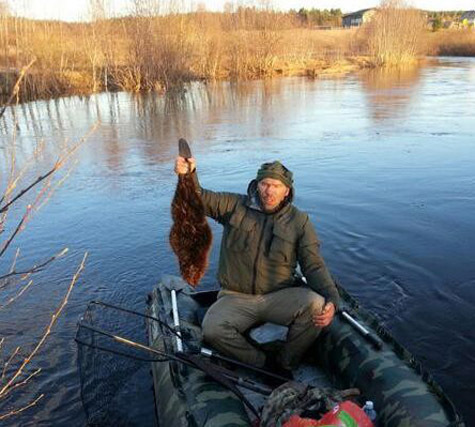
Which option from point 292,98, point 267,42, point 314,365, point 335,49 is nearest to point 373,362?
point 314,365

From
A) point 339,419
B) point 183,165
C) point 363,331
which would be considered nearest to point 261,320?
point 363,331

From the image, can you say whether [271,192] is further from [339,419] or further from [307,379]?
[339,419]

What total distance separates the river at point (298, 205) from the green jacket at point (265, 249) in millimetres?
1438

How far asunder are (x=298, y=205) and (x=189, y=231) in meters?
5.14

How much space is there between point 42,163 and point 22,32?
1158cm

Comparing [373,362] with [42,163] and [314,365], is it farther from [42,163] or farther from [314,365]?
[42,163]

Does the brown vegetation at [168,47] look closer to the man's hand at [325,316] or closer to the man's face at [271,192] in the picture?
the man's face at [271,192]

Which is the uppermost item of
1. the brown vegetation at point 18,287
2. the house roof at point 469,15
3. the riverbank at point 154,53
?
the house roof at point 469,15

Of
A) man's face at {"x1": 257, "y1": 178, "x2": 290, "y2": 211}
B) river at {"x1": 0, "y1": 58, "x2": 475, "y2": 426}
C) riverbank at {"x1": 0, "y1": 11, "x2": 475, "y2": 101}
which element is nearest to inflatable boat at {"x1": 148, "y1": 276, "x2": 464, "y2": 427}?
river at {"x1": 0, "y1": 58, "x2": 475, "y2": 426}

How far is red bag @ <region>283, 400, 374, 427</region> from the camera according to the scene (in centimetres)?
266

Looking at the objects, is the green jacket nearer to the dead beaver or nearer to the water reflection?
the dead beaver

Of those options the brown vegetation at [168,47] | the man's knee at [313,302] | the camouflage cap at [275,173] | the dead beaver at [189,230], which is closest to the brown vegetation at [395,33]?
the brown vegetation at [168,47]

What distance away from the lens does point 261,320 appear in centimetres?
420

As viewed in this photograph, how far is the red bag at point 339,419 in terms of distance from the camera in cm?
266
